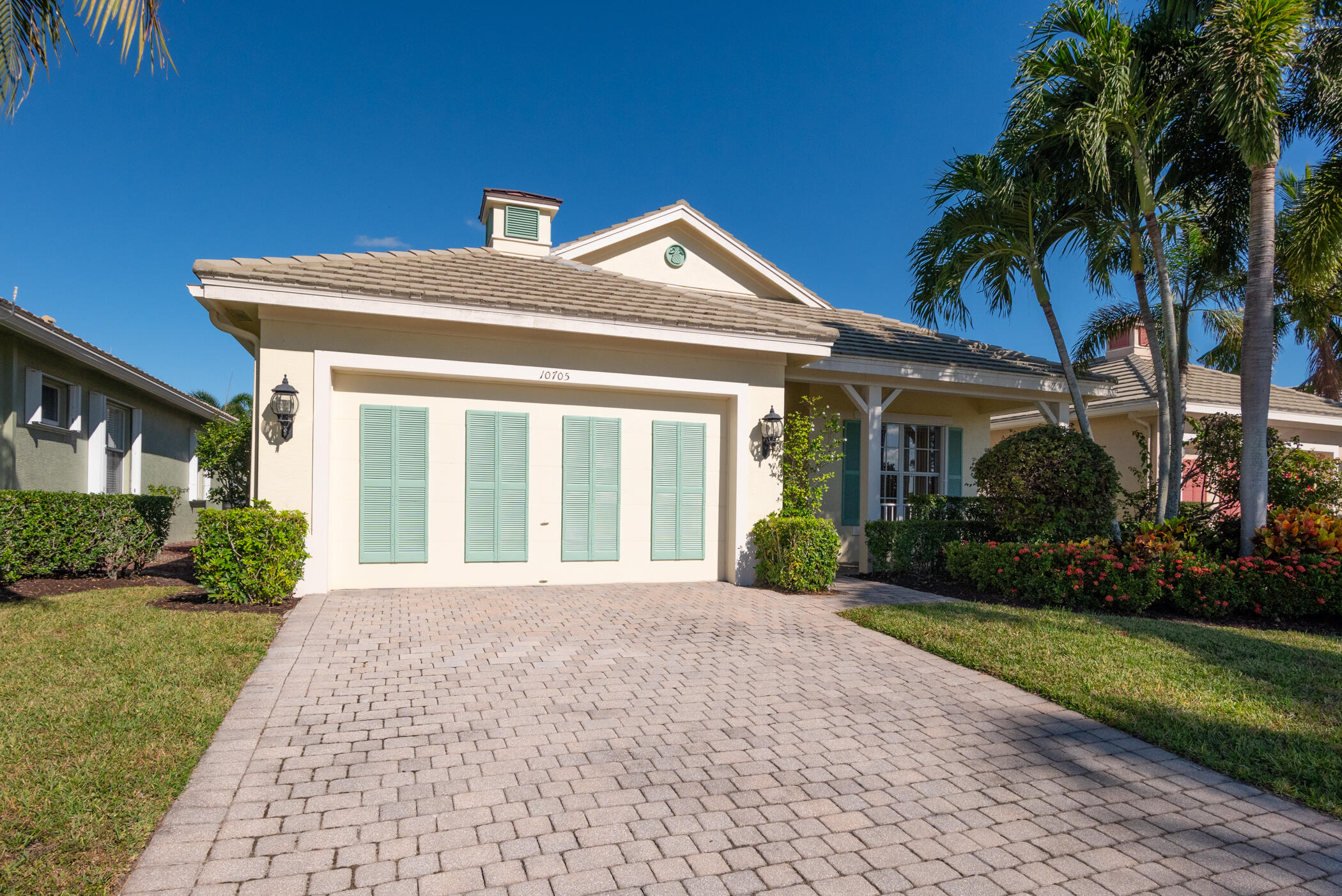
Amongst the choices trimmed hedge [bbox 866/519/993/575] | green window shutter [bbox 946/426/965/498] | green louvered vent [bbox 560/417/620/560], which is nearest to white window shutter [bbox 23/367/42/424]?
green louvered vent [bbox 560/417/620/560]

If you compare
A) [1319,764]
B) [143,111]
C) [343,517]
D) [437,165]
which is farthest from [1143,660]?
[437,165]

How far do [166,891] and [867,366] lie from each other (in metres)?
10.4

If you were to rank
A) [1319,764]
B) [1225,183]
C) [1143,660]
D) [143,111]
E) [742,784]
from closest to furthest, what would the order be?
1. [742,784]
2. [1319,764]
3. [1143,660]
4. [1225,183]
5. [143,111]

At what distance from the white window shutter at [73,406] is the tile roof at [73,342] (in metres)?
0.59

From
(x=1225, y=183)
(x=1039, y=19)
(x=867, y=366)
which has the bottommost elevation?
(x=867, y=366)

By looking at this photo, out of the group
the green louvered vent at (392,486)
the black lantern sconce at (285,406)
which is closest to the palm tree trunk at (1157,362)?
the green louvered vent at (392,486)

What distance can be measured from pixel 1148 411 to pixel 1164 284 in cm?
573

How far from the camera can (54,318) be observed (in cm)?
1083

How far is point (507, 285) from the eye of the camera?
9.09 metres

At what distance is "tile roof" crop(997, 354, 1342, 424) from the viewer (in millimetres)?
14711

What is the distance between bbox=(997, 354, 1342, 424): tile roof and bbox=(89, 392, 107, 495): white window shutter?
17.6 m

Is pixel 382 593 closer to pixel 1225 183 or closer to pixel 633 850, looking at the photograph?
pixel 633 850

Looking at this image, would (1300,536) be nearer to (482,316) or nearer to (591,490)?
(591,490)

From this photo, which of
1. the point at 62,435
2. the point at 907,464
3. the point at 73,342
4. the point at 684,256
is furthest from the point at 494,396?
the point at 907,464
